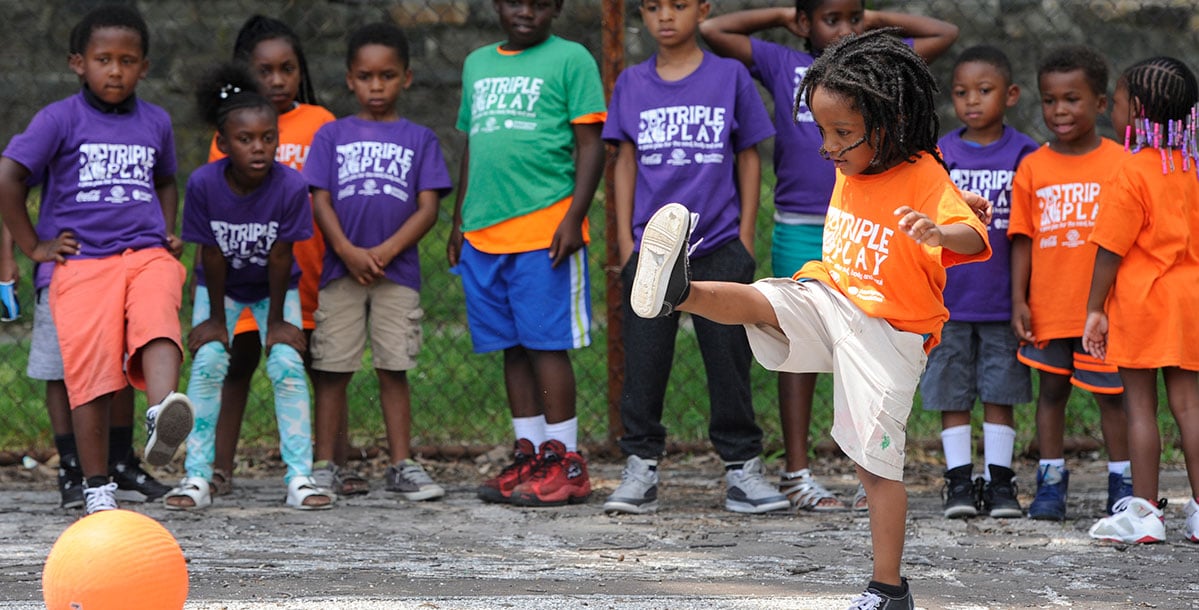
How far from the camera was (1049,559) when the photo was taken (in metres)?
4.65

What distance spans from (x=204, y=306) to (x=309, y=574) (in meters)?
1.75

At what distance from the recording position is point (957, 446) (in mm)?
5477

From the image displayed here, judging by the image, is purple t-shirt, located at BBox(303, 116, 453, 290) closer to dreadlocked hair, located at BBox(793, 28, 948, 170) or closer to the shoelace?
dreadlocked hair, located at BBox(793, 28, 948, 170)

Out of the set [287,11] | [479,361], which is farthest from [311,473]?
[287,11]

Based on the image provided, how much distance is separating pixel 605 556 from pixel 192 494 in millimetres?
1793

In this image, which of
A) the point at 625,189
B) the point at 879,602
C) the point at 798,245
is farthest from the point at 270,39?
the point at 879,602

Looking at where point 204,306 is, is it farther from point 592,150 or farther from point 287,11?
point 287,11

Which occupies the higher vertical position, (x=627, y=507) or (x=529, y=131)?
(x=529, y=131)

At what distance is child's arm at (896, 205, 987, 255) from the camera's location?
355 cm

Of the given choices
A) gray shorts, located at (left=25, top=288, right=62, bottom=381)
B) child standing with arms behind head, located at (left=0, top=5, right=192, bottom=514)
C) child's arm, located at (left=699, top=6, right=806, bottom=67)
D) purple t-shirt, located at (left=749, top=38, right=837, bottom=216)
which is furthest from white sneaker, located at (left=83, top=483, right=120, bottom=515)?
child's arm, located at (left=699, top=6, right=806, bottom=67)

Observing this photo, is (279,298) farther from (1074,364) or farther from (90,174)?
(1074,364)

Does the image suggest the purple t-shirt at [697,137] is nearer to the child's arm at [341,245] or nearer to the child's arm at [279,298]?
the child's arm at [341,245]

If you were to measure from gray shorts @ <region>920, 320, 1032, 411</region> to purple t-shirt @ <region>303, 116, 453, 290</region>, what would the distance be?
2161 mm

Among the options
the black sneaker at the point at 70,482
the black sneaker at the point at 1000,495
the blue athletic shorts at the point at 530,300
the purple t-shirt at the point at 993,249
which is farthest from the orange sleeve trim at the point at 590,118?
the black sneaker at the point at 70,482
